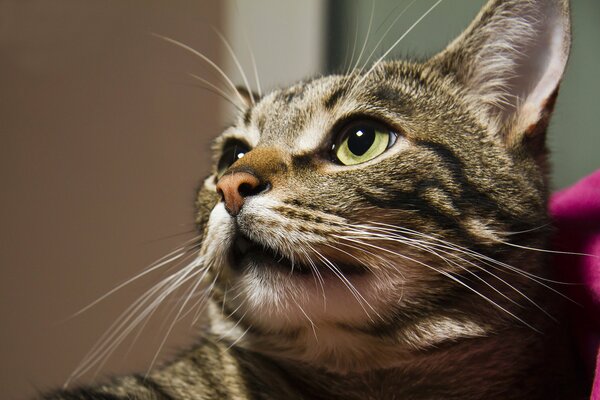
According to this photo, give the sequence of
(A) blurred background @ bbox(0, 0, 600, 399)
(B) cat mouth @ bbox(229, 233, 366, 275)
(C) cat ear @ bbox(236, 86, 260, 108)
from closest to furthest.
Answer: (B) cat mouth @ bbox(229, 233, 366, 275), (C) cat ear @ bbox(236, 86, 260, 108), (A) blurred background @ bbox(0, 0, 600, 399)

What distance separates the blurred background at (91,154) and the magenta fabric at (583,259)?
956 millimetres

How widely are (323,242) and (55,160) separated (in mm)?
1277

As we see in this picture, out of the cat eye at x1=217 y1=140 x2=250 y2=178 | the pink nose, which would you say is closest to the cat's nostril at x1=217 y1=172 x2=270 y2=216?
the pink nose

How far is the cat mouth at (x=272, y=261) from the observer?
0.80 m

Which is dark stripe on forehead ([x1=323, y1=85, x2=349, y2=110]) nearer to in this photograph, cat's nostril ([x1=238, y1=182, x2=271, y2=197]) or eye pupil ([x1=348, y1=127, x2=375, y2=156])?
eye pupil ([x1=348, y1=127, x2=375, y2=156])

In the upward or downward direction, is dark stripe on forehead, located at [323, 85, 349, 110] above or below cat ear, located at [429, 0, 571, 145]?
below

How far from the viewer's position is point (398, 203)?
0.83 metres

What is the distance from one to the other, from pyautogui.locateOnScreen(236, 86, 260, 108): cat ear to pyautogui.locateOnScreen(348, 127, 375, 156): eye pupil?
0.32 m

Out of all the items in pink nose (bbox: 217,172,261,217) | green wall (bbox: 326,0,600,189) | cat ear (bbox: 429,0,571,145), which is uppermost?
green wall (bbox: 326,0,600,189)

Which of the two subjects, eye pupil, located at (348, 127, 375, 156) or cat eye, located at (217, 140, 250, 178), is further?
cat eye, located at (217, 140, 250, 178)

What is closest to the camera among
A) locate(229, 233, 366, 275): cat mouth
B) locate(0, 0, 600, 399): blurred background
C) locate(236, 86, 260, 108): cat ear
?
locate(229, 233, 366, 275): cat mouth

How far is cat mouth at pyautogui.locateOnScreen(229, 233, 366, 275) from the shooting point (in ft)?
2.61

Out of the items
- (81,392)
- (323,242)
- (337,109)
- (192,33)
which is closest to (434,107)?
(337,109)

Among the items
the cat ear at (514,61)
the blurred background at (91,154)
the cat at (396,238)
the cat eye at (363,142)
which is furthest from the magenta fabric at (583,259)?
the blurred background at (91,154)
